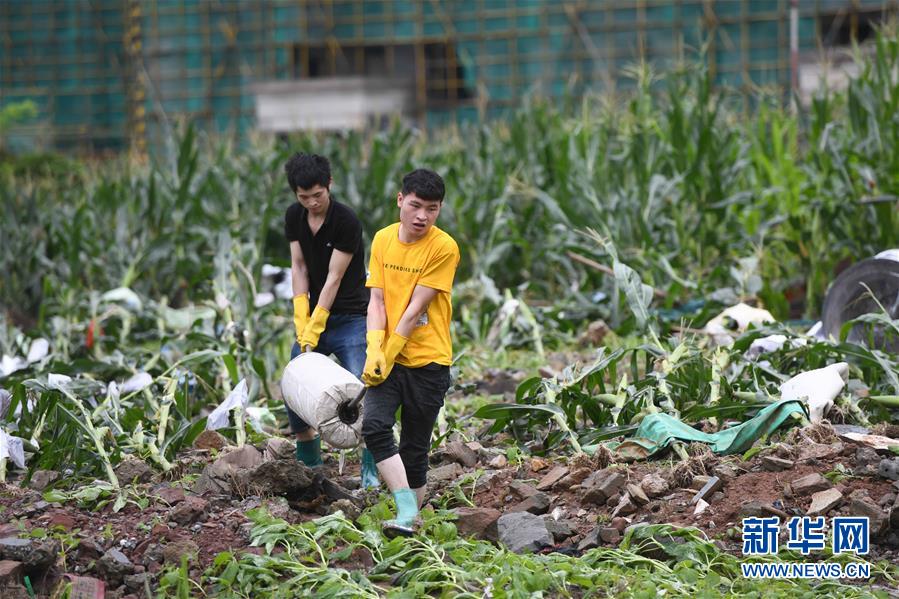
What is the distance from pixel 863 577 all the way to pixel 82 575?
2480 mm

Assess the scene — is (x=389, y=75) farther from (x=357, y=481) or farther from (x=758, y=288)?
(x=357, y=481)

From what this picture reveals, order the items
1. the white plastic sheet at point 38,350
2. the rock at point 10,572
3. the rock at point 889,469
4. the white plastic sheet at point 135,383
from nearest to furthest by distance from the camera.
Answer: the rock at point 10,572
the rock at point 889,469
the white plastic sheet at point 135,383
the white plastic sheet at point 38,350

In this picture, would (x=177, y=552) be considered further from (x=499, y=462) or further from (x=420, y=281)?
(x=499, y=462)

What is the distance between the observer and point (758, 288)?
780 cm

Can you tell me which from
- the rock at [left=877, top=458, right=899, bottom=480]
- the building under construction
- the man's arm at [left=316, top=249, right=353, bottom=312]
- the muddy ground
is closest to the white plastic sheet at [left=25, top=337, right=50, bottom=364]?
the muddy ground

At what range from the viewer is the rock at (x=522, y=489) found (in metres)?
4.52

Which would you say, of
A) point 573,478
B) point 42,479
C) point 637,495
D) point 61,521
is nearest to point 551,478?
point 573,478

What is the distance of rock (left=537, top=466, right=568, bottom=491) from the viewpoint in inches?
182

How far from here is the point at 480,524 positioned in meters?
4.16

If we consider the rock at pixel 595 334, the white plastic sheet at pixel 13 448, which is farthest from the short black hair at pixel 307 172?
the rock at pixel 595 334

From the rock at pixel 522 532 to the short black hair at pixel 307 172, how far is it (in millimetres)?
1530

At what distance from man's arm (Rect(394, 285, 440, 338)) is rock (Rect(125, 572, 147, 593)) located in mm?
1148

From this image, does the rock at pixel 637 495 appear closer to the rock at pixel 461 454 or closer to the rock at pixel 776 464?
the rock at pixel 776 464

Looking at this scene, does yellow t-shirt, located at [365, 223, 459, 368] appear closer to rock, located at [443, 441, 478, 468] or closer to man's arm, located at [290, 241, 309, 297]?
man's arm, located at [290, 241, 309, 297]
